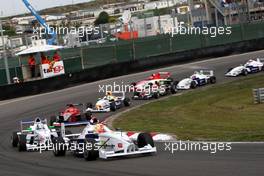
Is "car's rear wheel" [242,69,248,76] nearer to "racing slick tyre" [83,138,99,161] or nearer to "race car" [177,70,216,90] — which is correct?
"race car" [177,70,216,90]

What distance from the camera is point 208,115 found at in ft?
→ 72.5

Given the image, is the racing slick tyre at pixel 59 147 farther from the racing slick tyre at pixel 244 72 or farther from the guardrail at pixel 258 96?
the racing slick tyre at pixel 244 72

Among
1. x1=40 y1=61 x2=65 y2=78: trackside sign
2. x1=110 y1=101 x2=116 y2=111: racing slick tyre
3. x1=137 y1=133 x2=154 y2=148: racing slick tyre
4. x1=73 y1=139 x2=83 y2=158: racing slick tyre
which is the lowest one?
x1=110 y1=101 x2=116 y2=111: racing slick tyre

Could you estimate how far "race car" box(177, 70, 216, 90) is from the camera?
29.8m

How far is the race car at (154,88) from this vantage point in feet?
90.0

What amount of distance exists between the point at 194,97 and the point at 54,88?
879cm

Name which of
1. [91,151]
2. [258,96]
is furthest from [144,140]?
[258,96]

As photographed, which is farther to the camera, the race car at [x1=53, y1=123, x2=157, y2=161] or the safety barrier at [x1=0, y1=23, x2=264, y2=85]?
the safety barrier at [x1=0, y1=23, x2=264, y2=85]

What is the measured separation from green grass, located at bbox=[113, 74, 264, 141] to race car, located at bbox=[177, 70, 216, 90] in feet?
2.27

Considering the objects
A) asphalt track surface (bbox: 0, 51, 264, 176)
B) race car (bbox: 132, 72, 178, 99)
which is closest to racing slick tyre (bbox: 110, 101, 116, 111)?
race car (bbox: 132, 72, 178, 99)

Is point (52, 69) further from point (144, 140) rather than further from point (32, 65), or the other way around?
point (144, 140)

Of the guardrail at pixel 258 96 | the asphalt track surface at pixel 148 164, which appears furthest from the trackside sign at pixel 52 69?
the asphalt track surface at pixel 148 164

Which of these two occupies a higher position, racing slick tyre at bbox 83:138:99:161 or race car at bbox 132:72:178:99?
racing slick tyre at bbox 83:138:99:161

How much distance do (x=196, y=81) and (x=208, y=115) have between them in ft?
26.8
